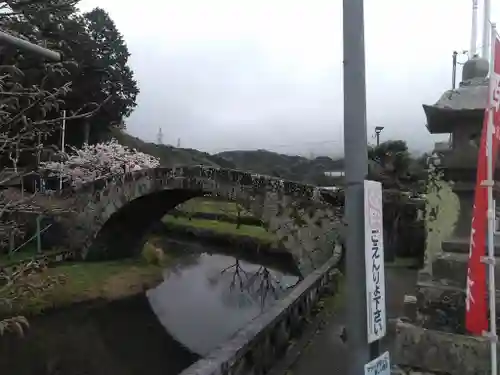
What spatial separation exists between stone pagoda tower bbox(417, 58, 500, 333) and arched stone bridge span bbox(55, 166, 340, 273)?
8.08 m

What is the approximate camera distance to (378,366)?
7.33ft

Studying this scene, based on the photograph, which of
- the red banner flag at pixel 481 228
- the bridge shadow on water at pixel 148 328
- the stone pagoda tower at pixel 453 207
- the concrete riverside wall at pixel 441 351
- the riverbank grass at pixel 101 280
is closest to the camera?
the red banner flag at pixel 481 228

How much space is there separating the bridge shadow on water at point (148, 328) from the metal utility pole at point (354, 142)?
15.9ft

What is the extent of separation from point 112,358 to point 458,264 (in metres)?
7.62

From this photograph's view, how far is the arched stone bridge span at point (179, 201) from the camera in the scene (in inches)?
455

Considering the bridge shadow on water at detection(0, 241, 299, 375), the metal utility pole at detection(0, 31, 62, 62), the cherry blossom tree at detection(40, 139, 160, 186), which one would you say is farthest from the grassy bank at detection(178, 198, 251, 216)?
the metal utility pole at detection(0, 31, 62, 62)

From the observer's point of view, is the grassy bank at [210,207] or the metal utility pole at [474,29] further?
the grassy bank at [210,207]

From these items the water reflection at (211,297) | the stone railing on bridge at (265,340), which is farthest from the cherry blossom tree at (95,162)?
the stone railing on bridge at (265,340)

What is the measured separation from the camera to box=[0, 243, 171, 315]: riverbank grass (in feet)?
37.8

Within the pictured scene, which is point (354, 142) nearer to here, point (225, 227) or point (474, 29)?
point (474, 29)

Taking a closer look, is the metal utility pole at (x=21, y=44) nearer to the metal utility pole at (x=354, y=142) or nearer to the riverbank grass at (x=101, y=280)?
the metal utility pole at (x=354, y=142)

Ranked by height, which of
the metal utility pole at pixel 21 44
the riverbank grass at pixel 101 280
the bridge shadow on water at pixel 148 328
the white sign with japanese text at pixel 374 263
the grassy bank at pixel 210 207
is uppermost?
the metal utility pole at pixel 21 44

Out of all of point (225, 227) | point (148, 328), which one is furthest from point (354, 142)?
point (225, 227)

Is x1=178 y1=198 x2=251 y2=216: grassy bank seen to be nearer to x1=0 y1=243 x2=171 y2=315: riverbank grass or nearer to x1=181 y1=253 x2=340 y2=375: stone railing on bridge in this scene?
x1=0 y1=243 x2=171 y2=315: riverbank grass
